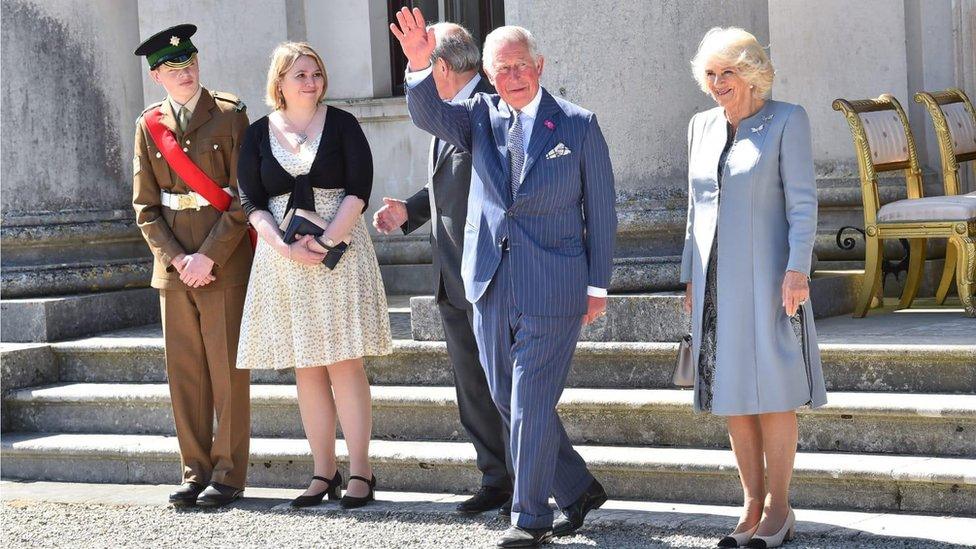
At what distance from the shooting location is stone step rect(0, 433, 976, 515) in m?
5.82

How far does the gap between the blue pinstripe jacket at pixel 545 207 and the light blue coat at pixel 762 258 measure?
44 centimetres

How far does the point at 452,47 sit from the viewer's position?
19.8 feet

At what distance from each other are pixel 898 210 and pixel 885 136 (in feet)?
1.64

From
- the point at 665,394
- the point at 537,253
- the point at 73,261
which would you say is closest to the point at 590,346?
the point at 665,394

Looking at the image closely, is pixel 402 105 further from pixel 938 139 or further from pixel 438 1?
pixel 938 139

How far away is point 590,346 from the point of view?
706 cm

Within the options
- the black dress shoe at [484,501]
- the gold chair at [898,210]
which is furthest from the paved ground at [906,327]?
the black dress shoe at [484,501]

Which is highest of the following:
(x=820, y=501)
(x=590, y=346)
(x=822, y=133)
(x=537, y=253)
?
(x=822, y=133)

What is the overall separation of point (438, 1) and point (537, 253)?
5547 millimetres

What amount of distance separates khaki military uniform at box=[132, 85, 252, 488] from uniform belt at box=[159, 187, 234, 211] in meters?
0.02

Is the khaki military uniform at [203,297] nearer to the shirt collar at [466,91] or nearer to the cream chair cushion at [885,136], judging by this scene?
the shirt collar at [466,91]

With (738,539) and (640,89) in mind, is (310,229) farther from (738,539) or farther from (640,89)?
(738,539)

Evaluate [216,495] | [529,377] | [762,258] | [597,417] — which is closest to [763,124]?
[762,258]

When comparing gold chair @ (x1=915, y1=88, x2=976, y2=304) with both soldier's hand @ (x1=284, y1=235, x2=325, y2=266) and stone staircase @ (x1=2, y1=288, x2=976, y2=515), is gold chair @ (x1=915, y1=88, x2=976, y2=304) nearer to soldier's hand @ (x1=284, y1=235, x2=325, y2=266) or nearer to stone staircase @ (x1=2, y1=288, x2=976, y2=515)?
stone staircase @ (x1=2, y1=288, x2=976, y2=515)
